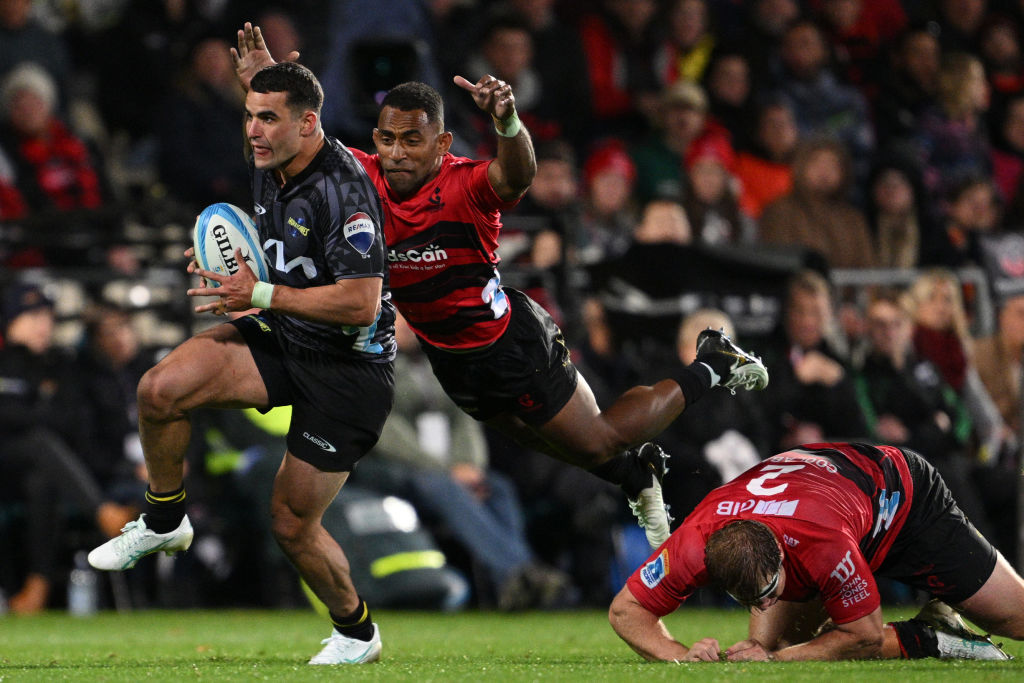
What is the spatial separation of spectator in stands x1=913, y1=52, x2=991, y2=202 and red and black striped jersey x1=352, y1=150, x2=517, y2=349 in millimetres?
9389

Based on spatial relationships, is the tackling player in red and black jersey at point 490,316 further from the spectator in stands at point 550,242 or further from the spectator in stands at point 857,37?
the spectator in stands at point 857,37

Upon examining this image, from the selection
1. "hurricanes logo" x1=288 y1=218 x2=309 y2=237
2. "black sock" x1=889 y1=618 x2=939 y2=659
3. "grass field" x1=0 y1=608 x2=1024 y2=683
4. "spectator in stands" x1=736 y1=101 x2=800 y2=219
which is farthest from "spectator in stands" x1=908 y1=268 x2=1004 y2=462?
"hurricanes logo" x1=288 y1=218 x2=309 y2=237

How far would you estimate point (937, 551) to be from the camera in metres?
6.27

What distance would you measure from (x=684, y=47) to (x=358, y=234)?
943cm

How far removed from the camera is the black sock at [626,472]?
7.50 metres

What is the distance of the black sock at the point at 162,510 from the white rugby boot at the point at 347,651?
0.86 m

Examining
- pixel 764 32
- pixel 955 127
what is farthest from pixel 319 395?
pixel 955 127

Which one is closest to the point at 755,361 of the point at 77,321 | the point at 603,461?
the point at 603,461

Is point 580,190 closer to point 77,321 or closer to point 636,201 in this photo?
point 636,201

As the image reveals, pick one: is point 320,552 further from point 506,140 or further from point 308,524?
point 506,140

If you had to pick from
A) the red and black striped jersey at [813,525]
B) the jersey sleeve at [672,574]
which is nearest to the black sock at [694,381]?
the red and black striped jersey at [813,525]

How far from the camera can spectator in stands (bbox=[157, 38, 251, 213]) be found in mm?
12297

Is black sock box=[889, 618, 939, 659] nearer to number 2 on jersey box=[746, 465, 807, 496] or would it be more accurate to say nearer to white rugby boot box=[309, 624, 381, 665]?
number 2 on jersey box=[746, 465, 807, 496]

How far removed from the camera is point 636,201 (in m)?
13.7
